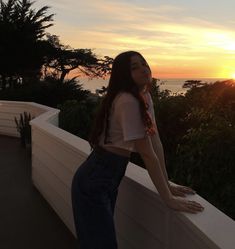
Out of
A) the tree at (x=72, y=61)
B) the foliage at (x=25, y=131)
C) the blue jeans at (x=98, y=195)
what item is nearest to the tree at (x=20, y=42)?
the tree at (x=72, y=61)

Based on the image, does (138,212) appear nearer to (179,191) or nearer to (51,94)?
(179,191)

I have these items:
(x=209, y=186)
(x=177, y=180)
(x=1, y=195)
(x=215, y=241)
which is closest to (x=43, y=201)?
(x=1, y=195)

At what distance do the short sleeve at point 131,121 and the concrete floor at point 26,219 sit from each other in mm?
2300

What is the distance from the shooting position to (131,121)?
120 inches

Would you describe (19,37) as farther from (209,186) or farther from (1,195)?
(209,186)

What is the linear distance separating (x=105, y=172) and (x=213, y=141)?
2.23m

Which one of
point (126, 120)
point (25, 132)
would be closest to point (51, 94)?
point (25, 132)

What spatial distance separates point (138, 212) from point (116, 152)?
62 cm

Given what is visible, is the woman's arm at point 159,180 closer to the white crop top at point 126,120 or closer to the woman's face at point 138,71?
the white crop top at point 126,120

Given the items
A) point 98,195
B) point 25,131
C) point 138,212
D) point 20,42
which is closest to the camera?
point 98,195

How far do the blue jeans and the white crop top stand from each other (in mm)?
164

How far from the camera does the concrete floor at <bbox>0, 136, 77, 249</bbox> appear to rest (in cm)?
517

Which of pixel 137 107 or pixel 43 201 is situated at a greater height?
pixel 137 107

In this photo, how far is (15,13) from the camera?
111 feet
